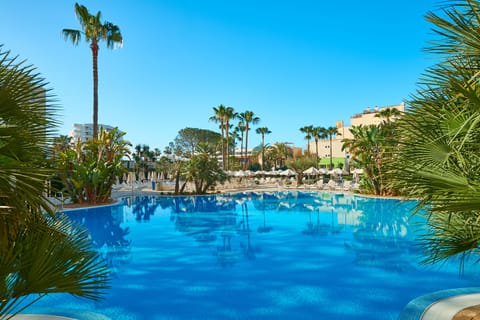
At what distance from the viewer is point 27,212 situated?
7.73ft

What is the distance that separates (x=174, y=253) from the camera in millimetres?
10102

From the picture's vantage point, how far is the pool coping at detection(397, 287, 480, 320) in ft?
16.6

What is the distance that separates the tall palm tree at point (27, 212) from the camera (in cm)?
200

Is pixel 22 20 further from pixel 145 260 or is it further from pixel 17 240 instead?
pixel 17 240

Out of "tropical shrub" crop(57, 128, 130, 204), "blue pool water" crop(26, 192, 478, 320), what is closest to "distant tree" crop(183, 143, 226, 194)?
"tropical shrub" crop(57, 128, 130, 204)

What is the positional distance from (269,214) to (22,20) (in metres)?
13.7

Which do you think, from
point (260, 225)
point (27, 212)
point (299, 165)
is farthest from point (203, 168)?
point (27, 212)

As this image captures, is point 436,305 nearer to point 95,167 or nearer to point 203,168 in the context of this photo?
point 95,167

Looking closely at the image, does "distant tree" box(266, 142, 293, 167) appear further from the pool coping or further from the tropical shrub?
the pool coping

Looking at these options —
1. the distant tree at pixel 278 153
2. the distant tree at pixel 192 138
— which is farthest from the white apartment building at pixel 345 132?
the distant tree at pixel 192 138

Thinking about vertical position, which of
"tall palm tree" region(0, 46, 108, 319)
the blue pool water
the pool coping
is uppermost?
"tall palm tree" region(0, 46, 108, 319)

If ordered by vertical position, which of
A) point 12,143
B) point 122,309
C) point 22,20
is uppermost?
point 22,20

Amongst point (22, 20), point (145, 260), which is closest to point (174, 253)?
point (145, 260)

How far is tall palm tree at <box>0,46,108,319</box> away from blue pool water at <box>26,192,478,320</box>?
3871mm
